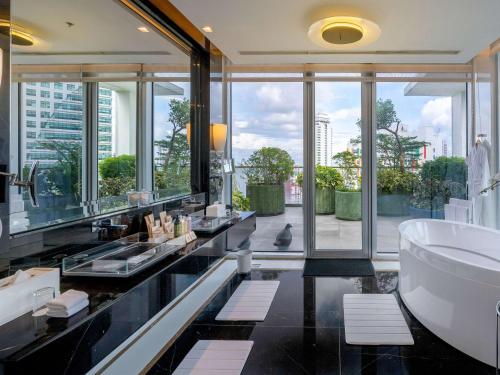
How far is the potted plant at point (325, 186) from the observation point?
17.2 feet

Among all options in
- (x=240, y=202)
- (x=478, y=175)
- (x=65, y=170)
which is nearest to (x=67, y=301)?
(x=65, y=170)

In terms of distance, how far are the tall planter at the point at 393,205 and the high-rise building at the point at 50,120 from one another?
4314 millimetres

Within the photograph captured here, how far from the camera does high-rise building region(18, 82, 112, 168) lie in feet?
5.74

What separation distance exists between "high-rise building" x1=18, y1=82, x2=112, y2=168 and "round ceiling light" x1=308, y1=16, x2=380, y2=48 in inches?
91.2

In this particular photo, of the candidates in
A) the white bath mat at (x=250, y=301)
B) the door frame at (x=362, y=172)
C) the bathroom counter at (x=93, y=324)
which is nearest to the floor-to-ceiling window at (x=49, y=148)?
the bathroom counter at (x=93, y=324)

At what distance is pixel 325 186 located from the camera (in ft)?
17.3

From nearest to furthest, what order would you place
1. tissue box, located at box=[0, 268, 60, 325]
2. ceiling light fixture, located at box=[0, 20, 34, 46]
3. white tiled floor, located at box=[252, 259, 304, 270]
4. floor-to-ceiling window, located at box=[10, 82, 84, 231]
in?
1. tissue box, located at box=[0, 268, 60, 325]
2. ceiling light fixture, located at box=[0, 20, 34, 46]
3. floor-to-ceiling window, located at box=[10, 82, 84, 231]
4. white tiled floor, located at box=[252, 259, 304, 270]

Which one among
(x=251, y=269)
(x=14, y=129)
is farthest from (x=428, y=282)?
(x=14, y=129)

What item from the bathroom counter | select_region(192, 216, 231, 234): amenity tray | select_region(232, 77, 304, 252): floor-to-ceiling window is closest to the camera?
the bathroom counter

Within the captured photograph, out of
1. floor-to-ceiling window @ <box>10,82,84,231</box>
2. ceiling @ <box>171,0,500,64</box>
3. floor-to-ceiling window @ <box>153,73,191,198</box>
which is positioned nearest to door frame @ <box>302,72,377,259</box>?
ceiling @ <box>171,0,500,64</box>

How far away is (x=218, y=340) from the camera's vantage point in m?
2.84

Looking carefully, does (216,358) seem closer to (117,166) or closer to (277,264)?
(117,166)

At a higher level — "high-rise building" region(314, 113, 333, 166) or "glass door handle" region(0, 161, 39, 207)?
"high-rise building" region(314, 113, 333, 166)

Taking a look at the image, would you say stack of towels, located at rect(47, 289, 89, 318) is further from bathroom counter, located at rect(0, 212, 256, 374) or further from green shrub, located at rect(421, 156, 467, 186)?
green shrub, located at rect(421, 156, 467, 186)
